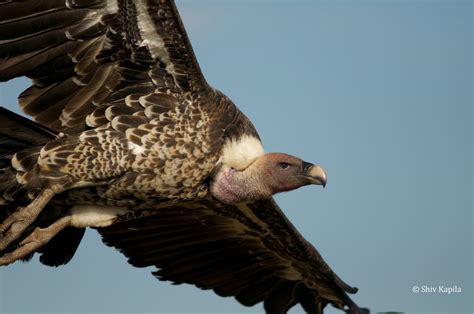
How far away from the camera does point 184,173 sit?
1184 cm

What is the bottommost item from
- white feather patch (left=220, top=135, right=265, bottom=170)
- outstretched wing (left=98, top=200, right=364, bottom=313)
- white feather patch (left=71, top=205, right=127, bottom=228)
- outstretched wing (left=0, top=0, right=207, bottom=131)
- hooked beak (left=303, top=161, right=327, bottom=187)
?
outstretched wing (left=98, top=200, right=364, bottom=313)

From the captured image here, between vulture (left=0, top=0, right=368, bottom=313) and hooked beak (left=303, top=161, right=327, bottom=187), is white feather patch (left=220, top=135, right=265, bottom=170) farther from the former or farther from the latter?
hooked beak (left=303, top=161, right=327, bottom=187)

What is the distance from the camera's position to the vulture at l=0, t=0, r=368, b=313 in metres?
11.5

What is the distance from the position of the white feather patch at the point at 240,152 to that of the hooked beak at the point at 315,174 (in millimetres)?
502

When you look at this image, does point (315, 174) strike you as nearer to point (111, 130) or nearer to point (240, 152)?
point (240, 152)

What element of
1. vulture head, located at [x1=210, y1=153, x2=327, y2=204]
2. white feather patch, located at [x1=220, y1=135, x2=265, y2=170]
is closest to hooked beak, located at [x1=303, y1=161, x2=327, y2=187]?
vulture head, located at [x1=210, y1=153, x2=327, y2=204]

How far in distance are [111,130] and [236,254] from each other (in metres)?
3.55

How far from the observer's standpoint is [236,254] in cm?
1482

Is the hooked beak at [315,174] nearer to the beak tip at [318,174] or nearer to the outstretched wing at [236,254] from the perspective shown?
the beak tip at [318,174]

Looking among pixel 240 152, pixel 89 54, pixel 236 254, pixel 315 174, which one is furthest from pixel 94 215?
pixel 236 254

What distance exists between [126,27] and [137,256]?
386 cm

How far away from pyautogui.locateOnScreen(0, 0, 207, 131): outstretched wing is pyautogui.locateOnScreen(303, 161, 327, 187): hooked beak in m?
1.34

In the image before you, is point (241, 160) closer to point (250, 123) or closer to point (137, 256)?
point (250, 123)

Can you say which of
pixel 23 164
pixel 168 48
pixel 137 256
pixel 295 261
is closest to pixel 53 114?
pixel 23 164
